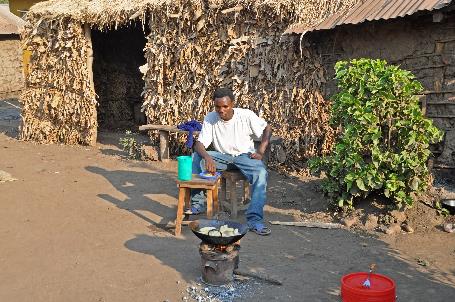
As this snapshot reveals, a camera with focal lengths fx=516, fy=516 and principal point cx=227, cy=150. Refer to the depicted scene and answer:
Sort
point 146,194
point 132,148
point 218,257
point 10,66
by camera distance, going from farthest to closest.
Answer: point 10,66
point 132,148
point 146,194
point 218,257

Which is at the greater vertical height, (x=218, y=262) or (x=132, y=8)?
(x=132, y=8)

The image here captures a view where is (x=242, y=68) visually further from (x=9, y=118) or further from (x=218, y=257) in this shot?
(x=9, y=118)

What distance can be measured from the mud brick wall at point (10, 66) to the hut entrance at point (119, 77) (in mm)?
7385

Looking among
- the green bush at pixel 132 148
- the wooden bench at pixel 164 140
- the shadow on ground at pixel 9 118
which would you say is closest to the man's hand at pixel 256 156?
the wooden bench at pixel 164 140

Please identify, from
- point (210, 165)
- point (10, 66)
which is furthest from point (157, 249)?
point (10, 66)

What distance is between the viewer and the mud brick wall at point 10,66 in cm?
1986

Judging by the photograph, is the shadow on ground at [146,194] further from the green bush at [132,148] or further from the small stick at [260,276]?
the small stick at [260,276]

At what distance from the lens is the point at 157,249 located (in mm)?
5441

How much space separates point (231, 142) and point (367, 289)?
2.96m

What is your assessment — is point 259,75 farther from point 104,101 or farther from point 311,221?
point 104,101

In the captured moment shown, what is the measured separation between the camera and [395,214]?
20.1 ft

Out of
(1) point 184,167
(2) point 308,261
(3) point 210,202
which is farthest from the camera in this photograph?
(3) point 210,202

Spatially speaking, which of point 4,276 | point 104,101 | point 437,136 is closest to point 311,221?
point 437,136

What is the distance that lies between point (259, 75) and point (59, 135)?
5.29 metres
